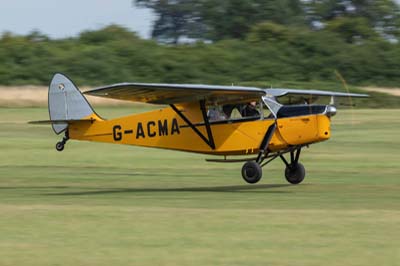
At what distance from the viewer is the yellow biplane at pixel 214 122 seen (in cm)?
2041

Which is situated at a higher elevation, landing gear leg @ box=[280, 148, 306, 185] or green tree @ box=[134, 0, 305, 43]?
green tree @ box=[134, 0, 305, 43]

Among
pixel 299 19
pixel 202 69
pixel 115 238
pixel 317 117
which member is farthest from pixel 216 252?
pixel 299 19

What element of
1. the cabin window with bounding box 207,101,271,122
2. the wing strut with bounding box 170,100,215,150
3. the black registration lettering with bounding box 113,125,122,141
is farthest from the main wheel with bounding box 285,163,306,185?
the black registration lettering with bounding box 113,125,122,141

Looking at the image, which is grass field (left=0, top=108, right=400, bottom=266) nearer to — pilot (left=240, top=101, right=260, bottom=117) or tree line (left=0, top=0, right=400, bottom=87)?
pilot (left=240, top=101, right=260, bottom=117)

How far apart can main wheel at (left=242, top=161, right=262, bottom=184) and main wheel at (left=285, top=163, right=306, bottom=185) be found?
4.70 ft

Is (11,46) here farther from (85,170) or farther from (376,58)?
(85,170)

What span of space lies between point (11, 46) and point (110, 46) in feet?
22.7

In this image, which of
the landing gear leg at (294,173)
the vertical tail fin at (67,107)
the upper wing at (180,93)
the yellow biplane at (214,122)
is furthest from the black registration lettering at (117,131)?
the landing gear leg at (294,173)

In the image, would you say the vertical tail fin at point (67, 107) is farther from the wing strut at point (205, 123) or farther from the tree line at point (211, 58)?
the tree line at point (211, 58)

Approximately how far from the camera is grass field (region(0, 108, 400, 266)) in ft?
38.5

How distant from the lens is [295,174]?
72.2ft

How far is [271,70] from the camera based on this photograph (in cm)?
6756

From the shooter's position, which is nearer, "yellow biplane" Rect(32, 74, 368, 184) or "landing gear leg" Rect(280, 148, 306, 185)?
"yellow biplane" Rect(32, 74, 368, 184)

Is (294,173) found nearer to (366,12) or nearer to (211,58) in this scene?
(211,58)
